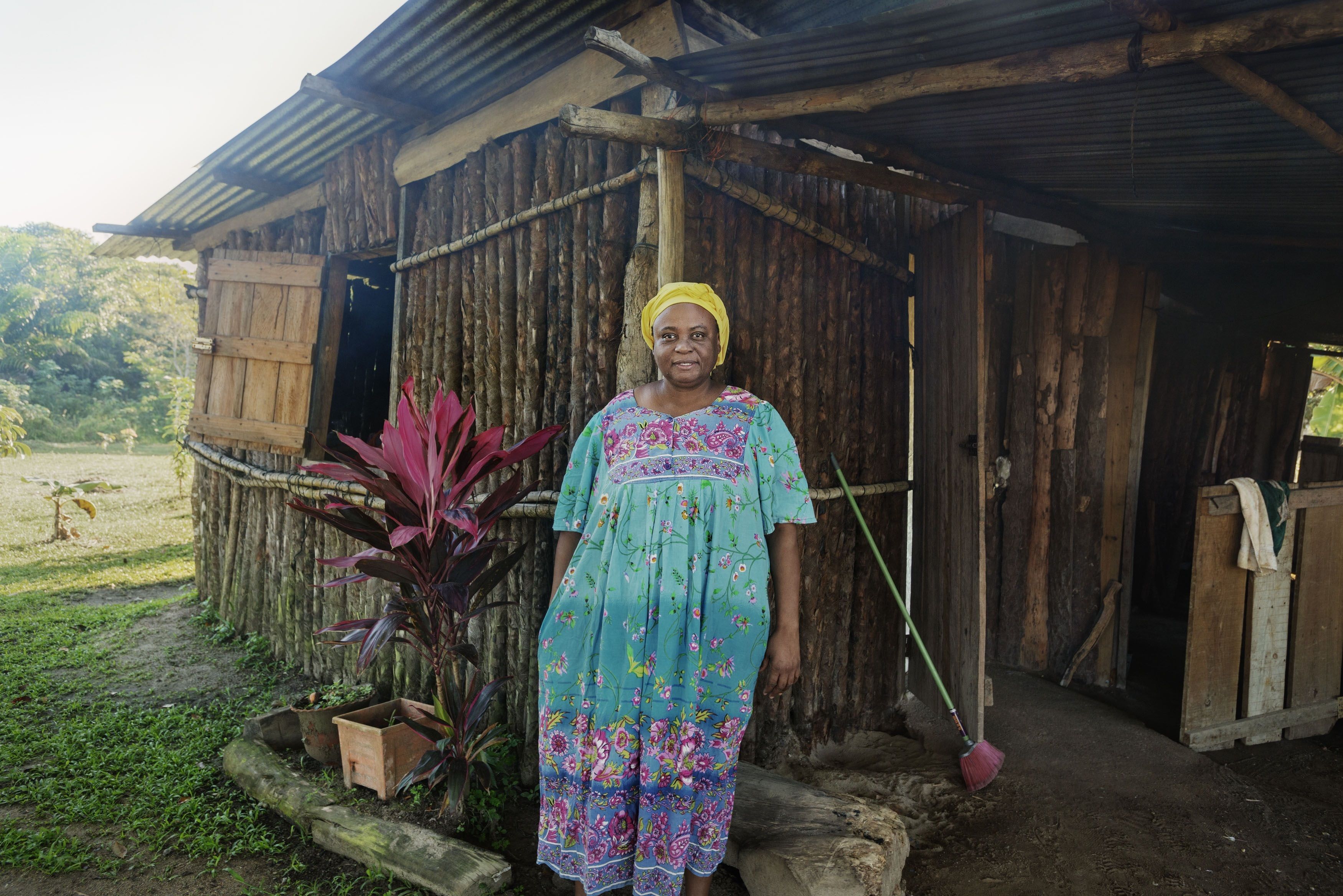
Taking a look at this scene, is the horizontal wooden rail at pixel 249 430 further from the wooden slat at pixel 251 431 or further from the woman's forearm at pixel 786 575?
the woman's forearm at pixel 786 575

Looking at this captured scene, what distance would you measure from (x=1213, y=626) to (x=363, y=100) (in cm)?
530

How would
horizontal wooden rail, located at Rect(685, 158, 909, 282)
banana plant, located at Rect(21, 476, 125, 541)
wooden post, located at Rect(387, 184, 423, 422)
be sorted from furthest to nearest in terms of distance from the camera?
banana plant, located at Rect(21, 476, 125, 541), wooden post, located at Rect(387, 184, 423, 422), horizontal wooden rail, located at Rect(685, 158, 909, 282)

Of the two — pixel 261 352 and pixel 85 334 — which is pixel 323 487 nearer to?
pixel 261 352

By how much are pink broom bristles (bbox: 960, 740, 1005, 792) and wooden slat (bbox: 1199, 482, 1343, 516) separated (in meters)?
1.71

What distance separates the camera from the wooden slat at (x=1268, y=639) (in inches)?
153

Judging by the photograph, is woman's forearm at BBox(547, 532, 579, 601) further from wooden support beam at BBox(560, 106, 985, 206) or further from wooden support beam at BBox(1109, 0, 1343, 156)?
wooden support beam at BBox(1109, 0, 1343, 156)

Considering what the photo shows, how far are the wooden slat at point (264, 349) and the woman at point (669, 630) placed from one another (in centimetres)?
356

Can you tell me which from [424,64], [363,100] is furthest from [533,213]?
[363,100]

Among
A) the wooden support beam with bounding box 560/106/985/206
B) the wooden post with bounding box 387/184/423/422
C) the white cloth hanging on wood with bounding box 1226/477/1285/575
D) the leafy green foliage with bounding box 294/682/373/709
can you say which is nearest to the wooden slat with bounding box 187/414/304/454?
the wooden post with bounding box 387/184/423/422

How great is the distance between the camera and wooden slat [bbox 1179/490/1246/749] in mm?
3771

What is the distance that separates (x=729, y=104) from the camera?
106 inches

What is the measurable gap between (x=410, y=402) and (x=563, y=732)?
4.67 feet

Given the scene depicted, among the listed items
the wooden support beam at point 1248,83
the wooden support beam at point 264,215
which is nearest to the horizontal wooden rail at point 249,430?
the wooden support beam at point 264,215

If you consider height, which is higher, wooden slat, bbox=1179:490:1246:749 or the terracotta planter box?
wooden slat, bbox=1179:490:1246:749
